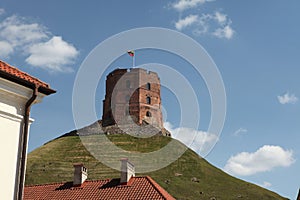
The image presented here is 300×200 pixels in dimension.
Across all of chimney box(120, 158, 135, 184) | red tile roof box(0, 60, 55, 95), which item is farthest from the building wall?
chimney box(120, 158, 135, 184)

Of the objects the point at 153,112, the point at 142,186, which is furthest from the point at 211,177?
the point at 142,186

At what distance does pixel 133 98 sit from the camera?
10656 cm

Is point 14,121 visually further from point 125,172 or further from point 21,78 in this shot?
point 125,172

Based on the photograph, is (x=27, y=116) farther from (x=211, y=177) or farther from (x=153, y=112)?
(x=153, y=112)

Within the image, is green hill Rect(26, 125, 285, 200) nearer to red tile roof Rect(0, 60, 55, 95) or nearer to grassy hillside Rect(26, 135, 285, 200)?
grassy hillside Rect(26, 135, 285, 200)

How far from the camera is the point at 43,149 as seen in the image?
99250 millimetres

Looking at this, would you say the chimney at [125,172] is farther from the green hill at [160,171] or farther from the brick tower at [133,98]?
the brick tower at [133,98]

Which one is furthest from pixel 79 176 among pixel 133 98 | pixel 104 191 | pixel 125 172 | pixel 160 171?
pixel 133 98

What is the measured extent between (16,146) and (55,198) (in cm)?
1816

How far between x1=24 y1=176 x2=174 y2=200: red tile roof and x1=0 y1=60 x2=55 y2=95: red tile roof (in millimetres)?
15364

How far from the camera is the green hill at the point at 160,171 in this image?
72.9 m

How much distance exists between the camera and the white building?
38.4 ft

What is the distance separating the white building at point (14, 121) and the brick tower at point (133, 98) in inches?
3626

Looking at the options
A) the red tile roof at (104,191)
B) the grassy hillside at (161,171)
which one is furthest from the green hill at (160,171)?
the red tile roof at (104,191)
